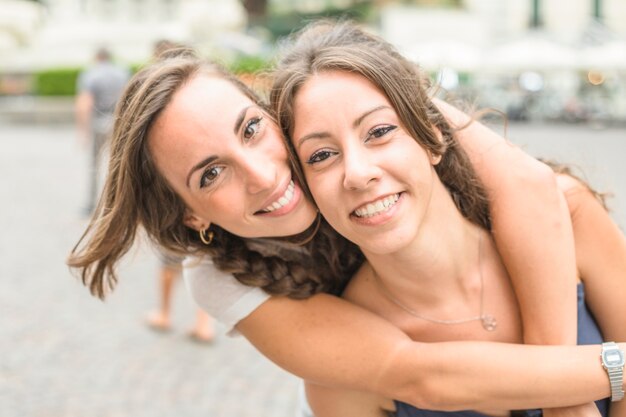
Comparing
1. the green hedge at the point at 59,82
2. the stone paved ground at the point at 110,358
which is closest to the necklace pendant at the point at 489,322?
the stone paved ground at the point at 110,358

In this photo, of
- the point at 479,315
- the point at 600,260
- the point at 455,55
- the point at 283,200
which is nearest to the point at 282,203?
the point at 283,200

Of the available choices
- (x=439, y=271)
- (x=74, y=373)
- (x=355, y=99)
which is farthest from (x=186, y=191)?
(x=74, y=373)

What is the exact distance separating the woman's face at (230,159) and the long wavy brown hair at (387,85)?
0.07 meters

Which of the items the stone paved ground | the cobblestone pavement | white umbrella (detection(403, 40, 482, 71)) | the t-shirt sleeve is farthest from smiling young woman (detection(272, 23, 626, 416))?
white umbrella (detection(403, 40, 482, 71))

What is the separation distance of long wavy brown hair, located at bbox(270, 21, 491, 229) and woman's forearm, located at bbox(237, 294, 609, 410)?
0.42 meters

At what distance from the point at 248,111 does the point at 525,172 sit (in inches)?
30.4

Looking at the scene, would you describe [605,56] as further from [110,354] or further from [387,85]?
[387,85]

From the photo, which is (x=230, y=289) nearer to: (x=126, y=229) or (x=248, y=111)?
(x=126, y=229)

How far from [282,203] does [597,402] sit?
3.26 ft

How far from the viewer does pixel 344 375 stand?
2.02m

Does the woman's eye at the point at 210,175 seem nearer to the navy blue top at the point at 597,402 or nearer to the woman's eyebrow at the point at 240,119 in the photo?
the woman's eyebrow at the point at 240,119

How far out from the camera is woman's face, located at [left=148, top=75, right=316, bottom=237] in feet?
6.60

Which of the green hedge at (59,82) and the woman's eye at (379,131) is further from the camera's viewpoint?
the green hedge at (59,82)

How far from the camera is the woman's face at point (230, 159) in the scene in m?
2.01
